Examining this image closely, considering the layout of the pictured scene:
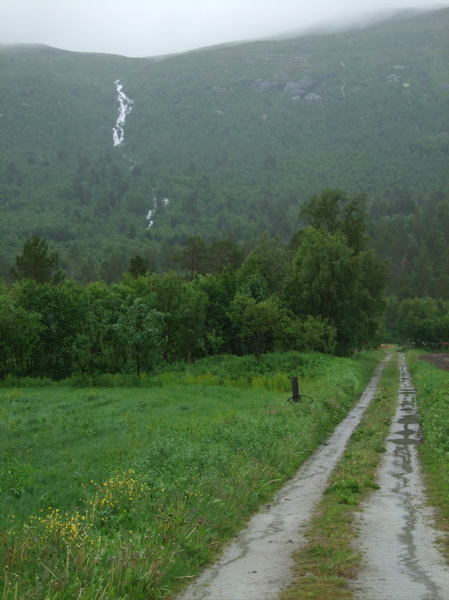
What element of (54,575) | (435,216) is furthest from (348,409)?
(435,216)

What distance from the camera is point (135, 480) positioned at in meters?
12.0

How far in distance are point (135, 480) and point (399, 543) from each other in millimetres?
5476

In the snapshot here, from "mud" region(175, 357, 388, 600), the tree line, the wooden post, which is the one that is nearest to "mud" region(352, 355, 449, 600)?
"mud" region(175, 357, 388, 600)

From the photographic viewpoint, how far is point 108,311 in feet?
153

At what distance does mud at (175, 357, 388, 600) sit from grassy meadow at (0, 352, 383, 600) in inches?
12.7

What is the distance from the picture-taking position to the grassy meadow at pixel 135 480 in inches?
307

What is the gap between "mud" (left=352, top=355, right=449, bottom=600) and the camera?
24.9 ft

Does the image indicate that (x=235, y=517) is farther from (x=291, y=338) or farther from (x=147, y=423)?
(x=291, y=338)

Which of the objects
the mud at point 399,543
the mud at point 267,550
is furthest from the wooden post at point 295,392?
the mud at point 267,550

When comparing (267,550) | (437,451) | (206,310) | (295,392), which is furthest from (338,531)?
(206,310)

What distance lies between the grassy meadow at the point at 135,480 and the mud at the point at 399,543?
2.48 m

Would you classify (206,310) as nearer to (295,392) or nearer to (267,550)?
(295,392)

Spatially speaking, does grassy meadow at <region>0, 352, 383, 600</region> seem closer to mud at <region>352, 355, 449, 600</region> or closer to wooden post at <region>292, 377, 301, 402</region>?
wooden post at <region>292, 377, 301, 402</region>

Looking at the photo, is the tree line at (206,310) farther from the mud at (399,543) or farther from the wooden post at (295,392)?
the mud at (399,543)
